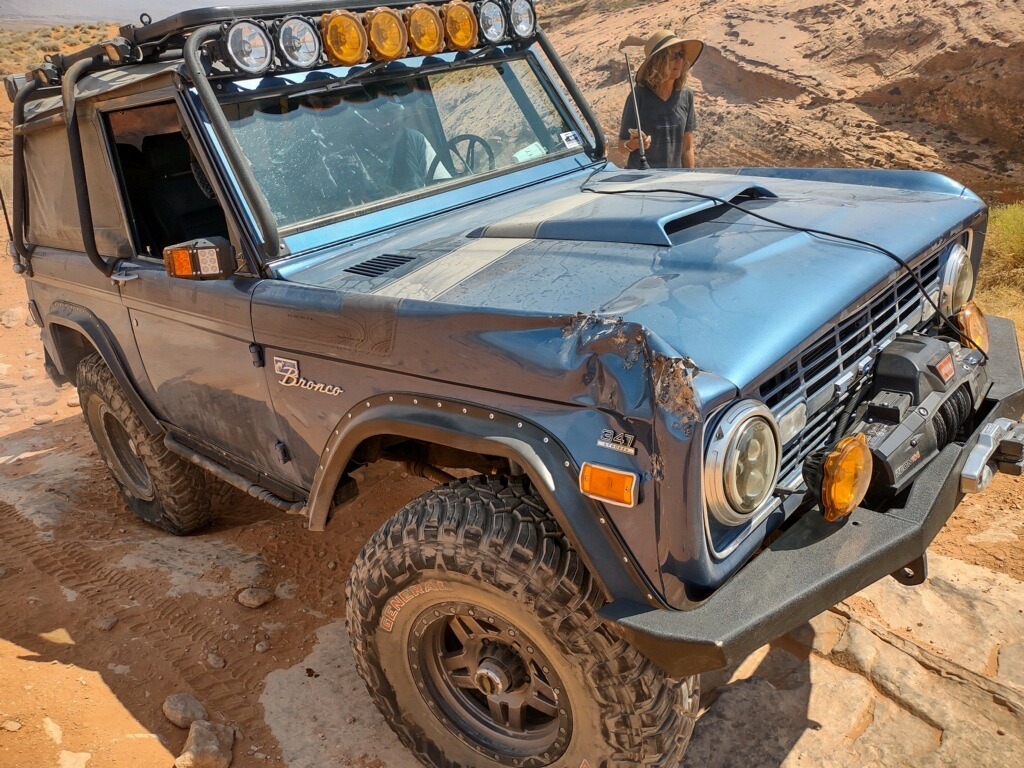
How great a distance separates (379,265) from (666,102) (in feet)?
12.7

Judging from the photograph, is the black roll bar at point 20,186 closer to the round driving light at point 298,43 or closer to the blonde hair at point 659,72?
the round driving light at point 298,43

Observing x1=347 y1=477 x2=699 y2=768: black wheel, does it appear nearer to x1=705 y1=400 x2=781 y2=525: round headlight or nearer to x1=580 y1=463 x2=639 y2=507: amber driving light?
x1=580 y1=463 x2=639 y2=507: amber driving light

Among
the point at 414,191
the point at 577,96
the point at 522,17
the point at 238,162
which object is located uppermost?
the point at 522,17

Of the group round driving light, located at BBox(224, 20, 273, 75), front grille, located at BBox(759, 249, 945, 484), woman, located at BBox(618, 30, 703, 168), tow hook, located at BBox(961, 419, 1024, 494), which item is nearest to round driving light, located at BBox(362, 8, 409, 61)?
round driving light, located at BBox(224, 20, 273, 75)

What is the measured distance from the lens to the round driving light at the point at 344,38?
2.86 metres

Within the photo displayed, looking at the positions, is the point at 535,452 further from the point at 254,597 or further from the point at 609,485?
the point at 254,597

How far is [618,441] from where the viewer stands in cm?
182

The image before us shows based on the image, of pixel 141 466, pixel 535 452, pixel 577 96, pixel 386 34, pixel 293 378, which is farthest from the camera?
pixel 141 466

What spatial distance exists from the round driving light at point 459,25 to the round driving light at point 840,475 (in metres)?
2.20

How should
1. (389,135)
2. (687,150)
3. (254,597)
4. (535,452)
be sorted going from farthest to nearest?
(687,150) < (254,597) < (389,135) < (535,452)

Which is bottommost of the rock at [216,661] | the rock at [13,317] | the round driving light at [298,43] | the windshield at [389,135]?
the rock at [13,317]

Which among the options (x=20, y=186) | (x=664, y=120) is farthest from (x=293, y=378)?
(x=664, y=120)

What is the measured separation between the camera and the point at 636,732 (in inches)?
79.7

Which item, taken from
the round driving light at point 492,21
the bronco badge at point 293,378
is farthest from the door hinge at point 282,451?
the round driving light at point 492,21
